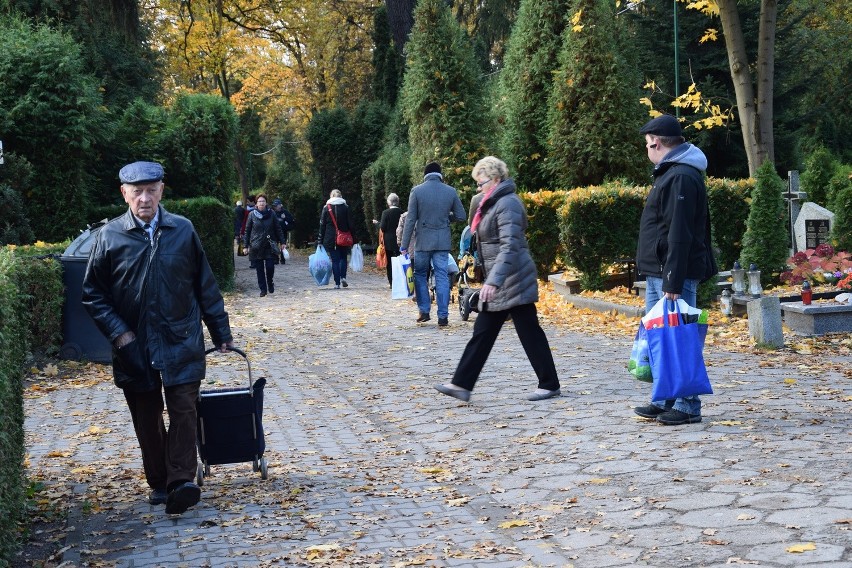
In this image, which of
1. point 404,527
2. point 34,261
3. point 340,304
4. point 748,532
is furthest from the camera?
point 340,304

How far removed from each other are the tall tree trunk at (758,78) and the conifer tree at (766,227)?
1.46m

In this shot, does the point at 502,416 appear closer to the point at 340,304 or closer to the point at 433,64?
the point at 340,304

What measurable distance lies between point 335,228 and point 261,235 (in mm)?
1711

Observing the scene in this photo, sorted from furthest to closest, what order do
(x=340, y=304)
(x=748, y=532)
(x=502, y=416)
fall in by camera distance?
1. (x=340, y=304)
2. (x=502, y=416)
3. (x=748, y=532)

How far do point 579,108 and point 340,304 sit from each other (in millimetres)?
5772

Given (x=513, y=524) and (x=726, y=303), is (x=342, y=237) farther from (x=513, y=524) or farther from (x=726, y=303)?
(x=513, y=524)

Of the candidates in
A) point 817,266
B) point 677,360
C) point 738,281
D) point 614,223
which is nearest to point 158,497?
point 677,360

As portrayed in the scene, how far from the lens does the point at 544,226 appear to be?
1969 cm

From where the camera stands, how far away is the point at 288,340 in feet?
46.6

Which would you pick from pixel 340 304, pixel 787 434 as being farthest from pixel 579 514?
pixel 340 304

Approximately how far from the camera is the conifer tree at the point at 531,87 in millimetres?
22094

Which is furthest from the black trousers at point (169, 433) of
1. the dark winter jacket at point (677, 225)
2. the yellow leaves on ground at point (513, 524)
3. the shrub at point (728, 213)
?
the shrub at point (728, 213)

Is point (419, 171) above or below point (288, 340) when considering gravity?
above

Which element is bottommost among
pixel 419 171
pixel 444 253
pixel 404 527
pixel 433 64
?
pixel 404 527
